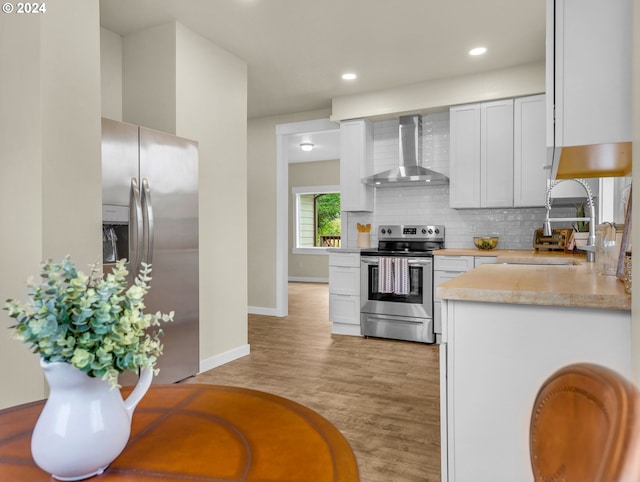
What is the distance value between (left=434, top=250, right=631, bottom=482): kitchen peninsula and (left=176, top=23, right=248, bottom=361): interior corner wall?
253 cm

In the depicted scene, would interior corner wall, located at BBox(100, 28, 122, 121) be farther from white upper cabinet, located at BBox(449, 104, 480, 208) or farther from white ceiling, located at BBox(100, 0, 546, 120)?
white upper cabinet, located at BBox(449, 104, 480, 208)

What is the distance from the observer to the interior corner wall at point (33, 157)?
211 cm

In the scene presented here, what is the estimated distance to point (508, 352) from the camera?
153 centimetres

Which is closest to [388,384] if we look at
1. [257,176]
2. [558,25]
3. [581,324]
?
[581,324]

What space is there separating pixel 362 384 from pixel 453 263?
167cm

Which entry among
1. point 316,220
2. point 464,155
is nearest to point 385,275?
point 464,155

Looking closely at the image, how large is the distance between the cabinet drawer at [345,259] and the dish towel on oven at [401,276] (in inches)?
18.6

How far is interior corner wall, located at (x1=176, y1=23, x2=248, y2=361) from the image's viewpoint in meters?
3.56

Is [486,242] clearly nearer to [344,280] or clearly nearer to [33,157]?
[344,280]

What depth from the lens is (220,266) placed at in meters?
3.88

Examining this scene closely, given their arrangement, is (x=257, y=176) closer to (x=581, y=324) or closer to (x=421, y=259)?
(x=421, y=259)

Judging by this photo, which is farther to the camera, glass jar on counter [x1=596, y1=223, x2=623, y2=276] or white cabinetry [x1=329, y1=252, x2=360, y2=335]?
white cabinetry [x1=329, y1=252, x2=360, y2=335]

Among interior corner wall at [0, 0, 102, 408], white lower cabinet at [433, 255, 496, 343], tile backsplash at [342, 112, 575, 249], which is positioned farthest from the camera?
tile backsplash at [342, 112, 575, 249]

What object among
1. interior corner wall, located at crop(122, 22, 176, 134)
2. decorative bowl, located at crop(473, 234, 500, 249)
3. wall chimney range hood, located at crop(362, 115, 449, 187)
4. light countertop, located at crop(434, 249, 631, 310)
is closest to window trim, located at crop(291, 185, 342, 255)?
wall chimney range hood, located at crop(362, 115, 449, 187)
